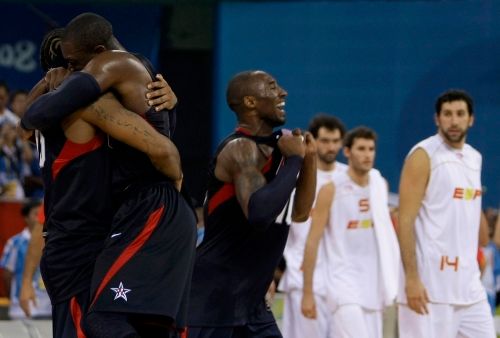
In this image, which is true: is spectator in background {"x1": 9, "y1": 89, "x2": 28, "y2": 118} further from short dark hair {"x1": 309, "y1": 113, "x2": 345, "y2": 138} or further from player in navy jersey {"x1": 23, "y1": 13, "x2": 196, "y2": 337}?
player in navy jersey {"x1": 23, "y1": 13, "x2": 196, "y2": 337}

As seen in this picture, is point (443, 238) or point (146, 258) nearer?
point (146, 258)

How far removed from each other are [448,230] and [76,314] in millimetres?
3594

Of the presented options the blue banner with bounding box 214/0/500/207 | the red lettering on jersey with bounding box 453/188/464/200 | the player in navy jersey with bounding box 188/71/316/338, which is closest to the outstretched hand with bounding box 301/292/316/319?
the red lettering on jersey with bounding box 453/188/464/200

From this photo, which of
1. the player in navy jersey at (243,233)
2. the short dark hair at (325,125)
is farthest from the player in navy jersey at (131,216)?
the short dark hair at (325,125)

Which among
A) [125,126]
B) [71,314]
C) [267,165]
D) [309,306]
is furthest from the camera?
[309,306]

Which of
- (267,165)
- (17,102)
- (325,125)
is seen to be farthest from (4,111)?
(267,165)

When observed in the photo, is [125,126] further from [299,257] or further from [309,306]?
[299,257]

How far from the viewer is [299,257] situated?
34.7ft

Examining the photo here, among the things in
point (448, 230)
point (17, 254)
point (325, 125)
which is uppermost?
point (325, 125)

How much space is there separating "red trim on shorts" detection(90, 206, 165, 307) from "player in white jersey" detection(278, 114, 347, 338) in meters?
4.62

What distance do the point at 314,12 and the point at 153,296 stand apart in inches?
485

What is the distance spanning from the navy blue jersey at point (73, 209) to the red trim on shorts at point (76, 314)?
3 centimetres

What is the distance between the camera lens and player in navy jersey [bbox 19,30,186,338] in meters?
5.43

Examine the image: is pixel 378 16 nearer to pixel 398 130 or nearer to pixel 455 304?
pixel 398 130
